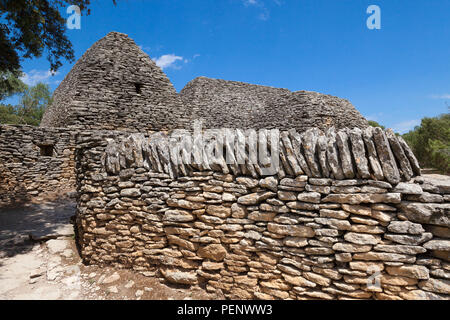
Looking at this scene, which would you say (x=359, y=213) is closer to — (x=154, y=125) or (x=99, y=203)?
(x=99, y=203)

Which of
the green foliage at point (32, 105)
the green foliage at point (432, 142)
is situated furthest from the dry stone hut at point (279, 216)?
the green foliage at point (32, 105)

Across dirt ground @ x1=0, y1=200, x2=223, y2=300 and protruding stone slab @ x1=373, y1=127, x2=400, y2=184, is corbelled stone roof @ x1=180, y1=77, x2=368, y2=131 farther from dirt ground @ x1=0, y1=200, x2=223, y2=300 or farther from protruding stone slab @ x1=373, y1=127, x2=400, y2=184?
dirt ground @ x1=0, y1=200, x2=223, y2=300

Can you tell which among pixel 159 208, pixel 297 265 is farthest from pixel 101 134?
pixel 297 265

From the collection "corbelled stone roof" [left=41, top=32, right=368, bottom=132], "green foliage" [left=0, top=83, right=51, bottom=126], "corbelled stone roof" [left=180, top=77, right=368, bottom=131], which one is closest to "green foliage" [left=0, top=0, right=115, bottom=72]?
"corbelled stone roof" [left=41, top=32, right=368, bottom=132]

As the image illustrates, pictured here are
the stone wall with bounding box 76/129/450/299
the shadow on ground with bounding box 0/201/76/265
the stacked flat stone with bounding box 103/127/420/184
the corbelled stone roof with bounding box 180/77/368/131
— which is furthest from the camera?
the corbelled stone roof with bounding box 180/77/368/131

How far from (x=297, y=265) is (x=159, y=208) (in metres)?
2.60

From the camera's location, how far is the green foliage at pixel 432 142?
17156 millimetres

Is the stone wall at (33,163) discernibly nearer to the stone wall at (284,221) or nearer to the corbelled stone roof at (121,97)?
the corbelled stone roof at (121,97)

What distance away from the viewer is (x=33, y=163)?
1060 centimetres

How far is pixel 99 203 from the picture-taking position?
16.0 feet

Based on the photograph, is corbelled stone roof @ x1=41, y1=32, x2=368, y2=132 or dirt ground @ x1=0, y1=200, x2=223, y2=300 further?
corbelled stone roof @ x1=41, y1=32, x2=368, y2=132

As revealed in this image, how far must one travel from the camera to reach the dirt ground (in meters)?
4.12

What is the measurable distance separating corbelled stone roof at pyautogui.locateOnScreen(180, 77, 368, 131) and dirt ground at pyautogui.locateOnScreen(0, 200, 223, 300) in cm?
1524

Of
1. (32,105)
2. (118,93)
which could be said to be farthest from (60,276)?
(32,105)
